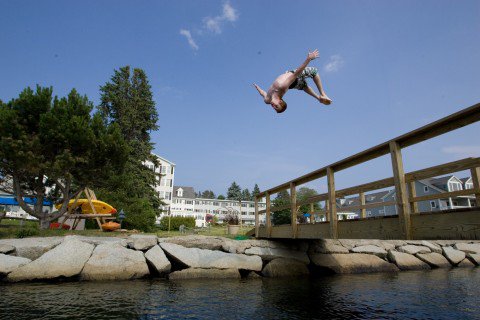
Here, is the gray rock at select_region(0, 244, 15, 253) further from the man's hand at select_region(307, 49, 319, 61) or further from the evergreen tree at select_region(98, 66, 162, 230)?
the evergreen tree at select_region(98, 66, 162, 230)

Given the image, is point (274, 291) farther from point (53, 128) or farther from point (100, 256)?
point (53, 128)

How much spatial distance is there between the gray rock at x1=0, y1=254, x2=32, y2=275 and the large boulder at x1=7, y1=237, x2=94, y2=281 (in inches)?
6.2

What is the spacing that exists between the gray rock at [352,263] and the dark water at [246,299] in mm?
1707

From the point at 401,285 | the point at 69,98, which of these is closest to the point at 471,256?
the point at 401,285

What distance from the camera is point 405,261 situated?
11828mm

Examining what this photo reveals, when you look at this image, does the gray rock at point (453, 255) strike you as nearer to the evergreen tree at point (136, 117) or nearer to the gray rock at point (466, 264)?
the gray rock at point (466, 264)

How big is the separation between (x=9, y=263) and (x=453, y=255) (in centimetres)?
1638

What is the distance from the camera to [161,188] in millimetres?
54156

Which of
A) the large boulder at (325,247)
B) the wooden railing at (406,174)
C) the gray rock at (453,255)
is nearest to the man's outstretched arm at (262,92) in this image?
the wooden railing at (406,174)

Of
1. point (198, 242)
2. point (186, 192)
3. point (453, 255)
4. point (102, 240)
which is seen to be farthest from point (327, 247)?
point (186, 192)

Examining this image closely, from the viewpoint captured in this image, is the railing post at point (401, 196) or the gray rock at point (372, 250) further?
the gray rock at point (372, 250)

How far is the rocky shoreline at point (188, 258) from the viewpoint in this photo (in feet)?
27.7

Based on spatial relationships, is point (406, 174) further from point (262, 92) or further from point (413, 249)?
point (413, 249)

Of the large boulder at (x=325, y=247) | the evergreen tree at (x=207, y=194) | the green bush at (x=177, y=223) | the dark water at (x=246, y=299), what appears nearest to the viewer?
the dark water at (x=246, y=299)
